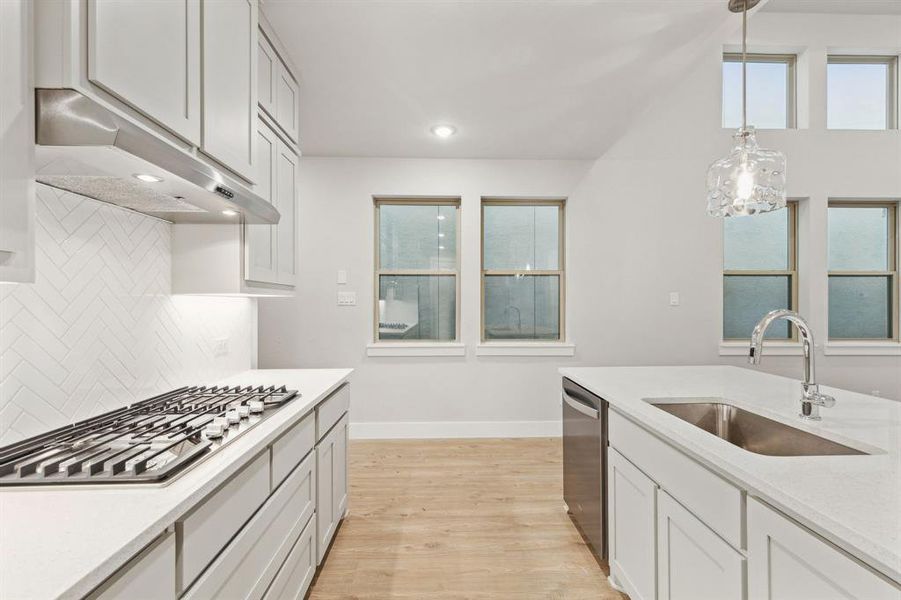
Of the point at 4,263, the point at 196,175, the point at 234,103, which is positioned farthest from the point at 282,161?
Answer: the point at 4,263

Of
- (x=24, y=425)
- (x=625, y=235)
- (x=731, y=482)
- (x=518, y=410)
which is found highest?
(x=625, y=235)

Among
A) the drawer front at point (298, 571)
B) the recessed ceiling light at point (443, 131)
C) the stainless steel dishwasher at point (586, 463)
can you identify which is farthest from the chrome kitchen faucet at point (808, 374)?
the recessed ceiling light at point (443, 131)

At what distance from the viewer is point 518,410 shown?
3.79 m

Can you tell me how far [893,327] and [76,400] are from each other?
20.5 ft

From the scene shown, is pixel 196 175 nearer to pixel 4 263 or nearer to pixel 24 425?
pixel 4 263

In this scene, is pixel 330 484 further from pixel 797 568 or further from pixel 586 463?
pixel 797 568

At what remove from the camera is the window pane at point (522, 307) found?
395cm

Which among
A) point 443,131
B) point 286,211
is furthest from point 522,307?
point 286,211

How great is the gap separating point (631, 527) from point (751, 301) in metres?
3.49

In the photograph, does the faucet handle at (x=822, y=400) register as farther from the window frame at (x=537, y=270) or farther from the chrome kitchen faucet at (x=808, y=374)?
the window frame at (x=537, y=270)

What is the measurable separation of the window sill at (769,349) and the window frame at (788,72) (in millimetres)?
2178

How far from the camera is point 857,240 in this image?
13.6 ft

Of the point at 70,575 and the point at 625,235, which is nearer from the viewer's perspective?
the point at 70,575

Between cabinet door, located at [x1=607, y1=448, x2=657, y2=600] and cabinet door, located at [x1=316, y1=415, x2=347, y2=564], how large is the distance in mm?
1279
